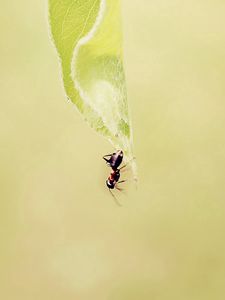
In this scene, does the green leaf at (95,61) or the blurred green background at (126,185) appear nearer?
the green leaf at (95,61)

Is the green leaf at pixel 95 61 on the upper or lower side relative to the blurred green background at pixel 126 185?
lower

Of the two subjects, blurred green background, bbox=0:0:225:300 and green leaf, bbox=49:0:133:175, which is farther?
blurred green background, bbox=0:0:225:300

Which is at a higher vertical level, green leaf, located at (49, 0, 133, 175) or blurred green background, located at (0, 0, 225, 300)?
blurred green background, located at (0, 0, 225, 300)

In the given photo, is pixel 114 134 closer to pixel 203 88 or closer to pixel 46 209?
pixel 46 209

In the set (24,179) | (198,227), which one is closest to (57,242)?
(24,179)
